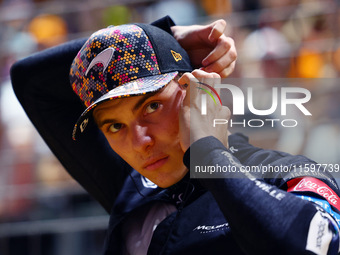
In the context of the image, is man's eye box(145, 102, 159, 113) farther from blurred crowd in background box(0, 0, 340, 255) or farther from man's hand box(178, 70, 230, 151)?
blurred crowd in background box(0, 0, 340, 255)

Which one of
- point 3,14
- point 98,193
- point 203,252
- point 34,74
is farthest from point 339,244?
point 3,14

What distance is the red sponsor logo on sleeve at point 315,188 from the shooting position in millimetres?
1140

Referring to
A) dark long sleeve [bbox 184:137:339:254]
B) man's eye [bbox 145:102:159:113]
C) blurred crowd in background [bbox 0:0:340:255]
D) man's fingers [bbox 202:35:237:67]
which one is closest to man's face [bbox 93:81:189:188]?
man's eye [bbox 145:102:159:113]

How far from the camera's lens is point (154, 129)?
135cm

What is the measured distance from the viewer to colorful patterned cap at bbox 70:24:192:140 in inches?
53.5

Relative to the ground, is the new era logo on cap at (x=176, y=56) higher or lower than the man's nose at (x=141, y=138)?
higher

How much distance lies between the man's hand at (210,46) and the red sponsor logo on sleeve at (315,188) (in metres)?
0.41

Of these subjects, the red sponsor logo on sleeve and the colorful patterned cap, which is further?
the colorful patterned cap

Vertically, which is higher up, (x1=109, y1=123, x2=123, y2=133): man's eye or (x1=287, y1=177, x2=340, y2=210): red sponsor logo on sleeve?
(x1=109, y1=123, x2=123, y2=133): man's eye

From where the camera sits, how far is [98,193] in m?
1.81

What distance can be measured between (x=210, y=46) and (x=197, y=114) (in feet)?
1.31

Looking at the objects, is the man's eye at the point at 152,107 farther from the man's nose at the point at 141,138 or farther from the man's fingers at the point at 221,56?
the man's fingers at the point at 221,56

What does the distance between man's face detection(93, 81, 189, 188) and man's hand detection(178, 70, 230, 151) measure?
8 cm

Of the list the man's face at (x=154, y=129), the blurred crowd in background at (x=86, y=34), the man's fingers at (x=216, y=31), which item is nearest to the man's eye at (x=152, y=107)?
the man's face at (x=154, y=129)
